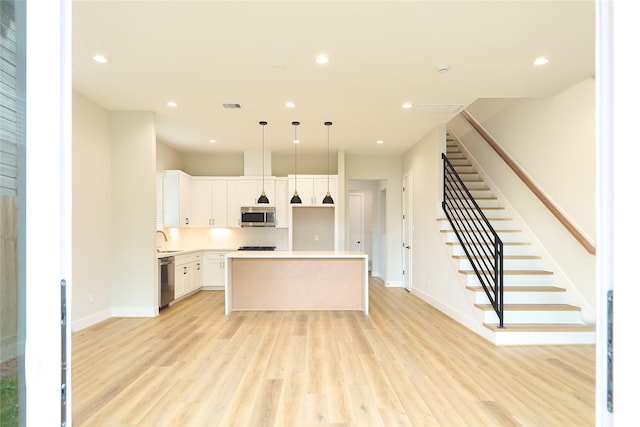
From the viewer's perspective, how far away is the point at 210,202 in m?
7.78

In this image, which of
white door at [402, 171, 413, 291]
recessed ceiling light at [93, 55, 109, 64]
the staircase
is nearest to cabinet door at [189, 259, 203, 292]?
recessed ceiling light at [93, 55, 109, 64]

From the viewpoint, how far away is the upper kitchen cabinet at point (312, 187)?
7.76m

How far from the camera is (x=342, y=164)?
7820 mm

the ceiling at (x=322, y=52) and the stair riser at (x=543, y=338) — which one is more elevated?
the ceiling at (x=322, y=52)

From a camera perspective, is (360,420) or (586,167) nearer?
(360,420)

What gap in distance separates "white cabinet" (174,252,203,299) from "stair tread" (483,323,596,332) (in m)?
4.88

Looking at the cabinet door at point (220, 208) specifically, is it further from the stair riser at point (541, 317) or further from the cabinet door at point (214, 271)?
the stair riser at point (541, 317)

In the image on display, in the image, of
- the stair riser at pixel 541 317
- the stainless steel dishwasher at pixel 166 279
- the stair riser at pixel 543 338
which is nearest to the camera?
the stair riser at pixel 543 338

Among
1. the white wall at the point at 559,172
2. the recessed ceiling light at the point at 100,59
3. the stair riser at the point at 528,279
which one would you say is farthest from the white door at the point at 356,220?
the recessed ceiling light at the point at 100,59

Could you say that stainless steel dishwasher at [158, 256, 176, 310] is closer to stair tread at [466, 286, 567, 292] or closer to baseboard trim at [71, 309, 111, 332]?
baseboard trim at [71, 309, 111, 332]

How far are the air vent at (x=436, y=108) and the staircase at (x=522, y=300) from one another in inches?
67.7
